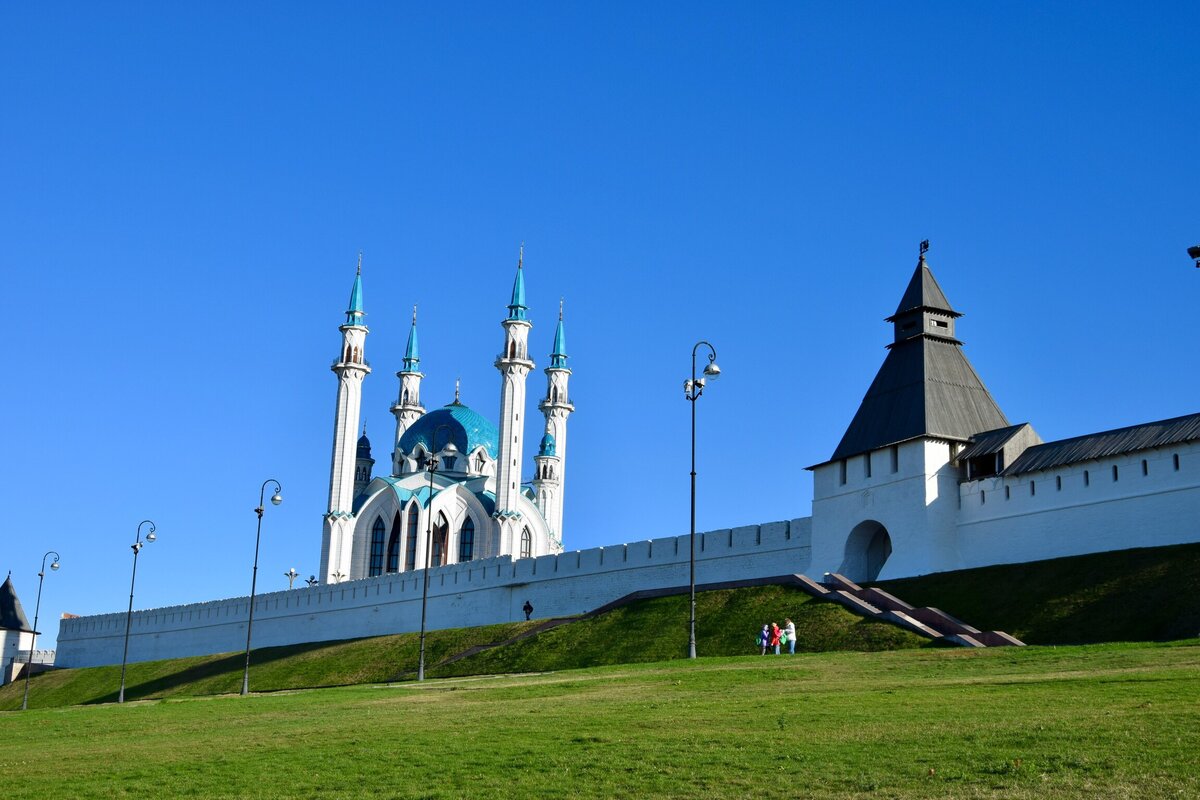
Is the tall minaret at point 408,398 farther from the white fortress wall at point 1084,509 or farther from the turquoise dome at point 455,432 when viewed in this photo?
the white fortress wall at point 1084,509

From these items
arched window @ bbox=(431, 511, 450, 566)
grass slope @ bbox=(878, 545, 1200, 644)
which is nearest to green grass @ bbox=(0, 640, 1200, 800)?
grass slope @ bbox=(878, 545, 1200, 644)

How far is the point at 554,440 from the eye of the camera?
88.9 metres

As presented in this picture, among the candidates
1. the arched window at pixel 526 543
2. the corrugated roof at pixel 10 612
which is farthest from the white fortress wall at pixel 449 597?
the arched window at pixel 526 543

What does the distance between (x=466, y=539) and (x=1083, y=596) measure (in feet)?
176

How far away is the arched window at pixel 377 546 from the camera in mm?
81144

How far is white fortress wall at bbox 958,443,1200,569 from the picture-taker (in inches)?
1409

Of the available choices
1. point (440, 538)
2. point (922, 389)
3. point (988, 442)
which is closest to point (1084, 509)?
point (988, 442)

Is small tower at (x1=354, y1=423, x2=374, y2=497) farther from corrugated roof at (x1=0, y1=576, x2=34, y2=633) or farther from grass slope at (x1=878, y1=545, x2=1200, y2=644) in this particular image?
grass slope at (x1=878, y1=545, x2=1200, y2=644)

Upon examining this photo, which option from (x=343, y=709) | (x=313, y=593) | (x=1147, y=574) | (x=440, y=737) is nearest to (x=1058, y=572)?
(x=1147, y=574)

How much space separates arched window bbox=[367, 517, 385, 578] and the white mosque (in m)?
A: 0.06

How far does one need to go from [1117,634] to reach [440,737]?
18.3m

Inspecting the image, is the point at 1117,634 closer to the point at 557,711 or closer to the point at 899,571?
the point at 899,571

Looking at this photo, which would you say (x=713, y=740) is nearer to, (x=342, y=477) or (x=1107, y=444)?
(x=1107, y=444)

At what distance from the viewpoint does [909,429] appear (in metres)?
42.3
